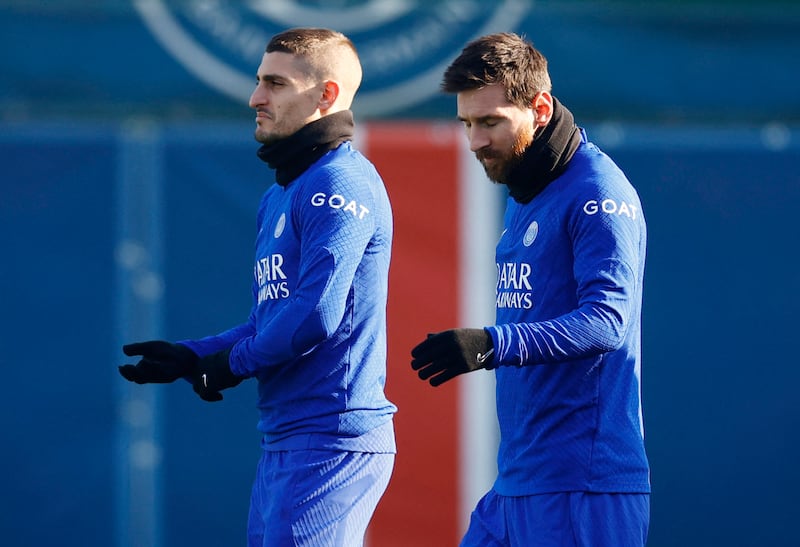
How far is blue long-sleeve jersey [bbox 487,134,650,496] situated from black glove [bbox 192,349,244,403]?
2.55 ft

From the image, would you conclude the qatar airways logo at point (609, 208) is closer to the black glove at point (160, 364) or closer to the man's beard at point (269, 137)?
the man's beard at point (269, 137)

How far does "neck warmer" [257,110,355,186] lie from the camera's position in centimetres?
379

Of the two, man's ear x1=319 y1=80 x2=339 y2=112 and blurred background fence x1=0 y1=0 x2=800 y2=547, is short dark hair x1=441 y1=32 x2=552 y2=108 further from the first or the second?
blurred background fence x1=0 y1=0 x2=800 y2=547

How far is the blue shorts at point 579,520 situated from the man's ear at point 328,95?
51.3 inches

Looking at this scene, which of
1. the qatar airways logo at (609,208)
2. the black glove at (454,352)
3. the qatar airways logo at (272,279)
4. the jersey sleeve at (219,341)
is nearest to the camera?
the black glove at (454,352)

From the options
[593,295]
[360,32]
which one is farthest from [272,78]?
[360,32]

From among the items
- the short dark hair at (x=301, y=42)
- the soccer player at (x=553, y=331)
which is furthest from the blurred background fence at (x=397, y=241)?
the soccer player at (x=553, y=331)

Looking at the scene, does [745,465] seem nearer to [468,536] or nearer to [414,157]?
[414,157]

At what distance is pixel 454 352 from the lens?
3055mm

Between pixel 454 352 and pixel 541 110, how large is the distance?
0.80m

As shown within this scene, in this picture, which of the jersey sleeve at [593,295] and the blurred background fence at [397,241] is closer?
the jersey sleeve at [593,295]

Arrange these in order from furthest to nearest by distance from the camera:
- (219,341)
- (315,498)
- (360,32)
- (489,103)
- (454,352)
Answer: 1. (360,32)
2. (219,341)
3. (315,498)
4. (489,103)
5. (454,352)

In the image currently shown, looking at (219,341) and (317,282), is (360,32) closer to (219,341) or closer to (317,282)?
(219,341)

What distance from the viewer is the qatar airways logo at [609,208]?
326 cm
